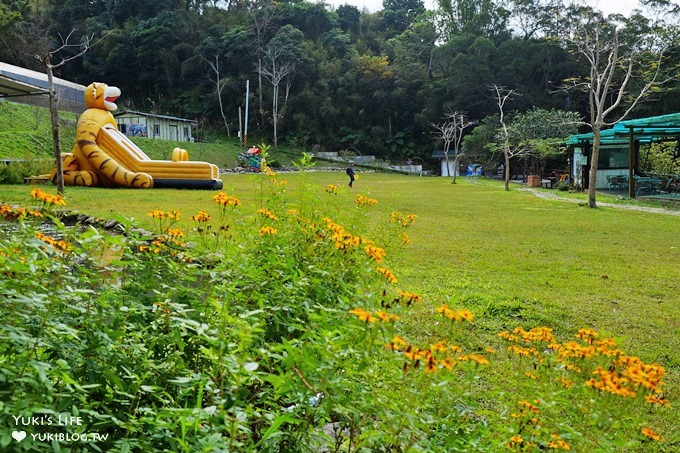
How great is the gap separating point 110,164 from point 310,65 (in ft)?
104

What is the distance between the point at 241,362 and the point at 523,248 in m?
6.59

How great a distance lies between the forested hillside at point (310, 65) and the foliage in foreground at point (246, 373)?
3875 centimetres

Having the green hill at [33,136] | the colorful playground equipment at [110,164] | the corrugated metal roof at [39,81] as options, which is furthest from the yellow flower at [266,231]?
the corrugated metal roof at [39,81]

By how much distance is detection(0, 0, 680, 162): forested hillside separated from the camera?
38625mm

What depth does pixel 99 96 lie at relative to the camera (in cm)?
1520

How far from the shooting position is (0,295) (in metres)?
1.49

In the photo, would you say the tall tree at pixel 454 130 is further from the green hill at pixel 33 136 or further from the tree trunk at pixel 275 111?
Answer: the green hill at pixel 33 136

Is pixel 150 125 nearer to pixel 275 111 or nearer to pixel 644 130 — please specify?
pixel 275 111

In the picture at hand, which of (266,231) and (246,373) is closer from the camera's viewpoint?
(246,373)

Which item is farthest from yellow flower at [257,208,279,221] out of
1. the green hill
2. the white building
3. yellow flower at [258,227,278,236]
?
the white building

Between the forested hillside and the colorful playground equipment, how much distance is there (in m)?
26.3

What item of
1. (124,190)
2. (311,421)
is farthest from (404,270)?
(124,190)

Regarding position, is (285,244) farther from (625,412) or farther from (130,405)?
(625,412)

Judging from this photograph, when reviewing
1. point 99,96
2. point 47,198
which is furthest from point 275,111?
point 47,198
